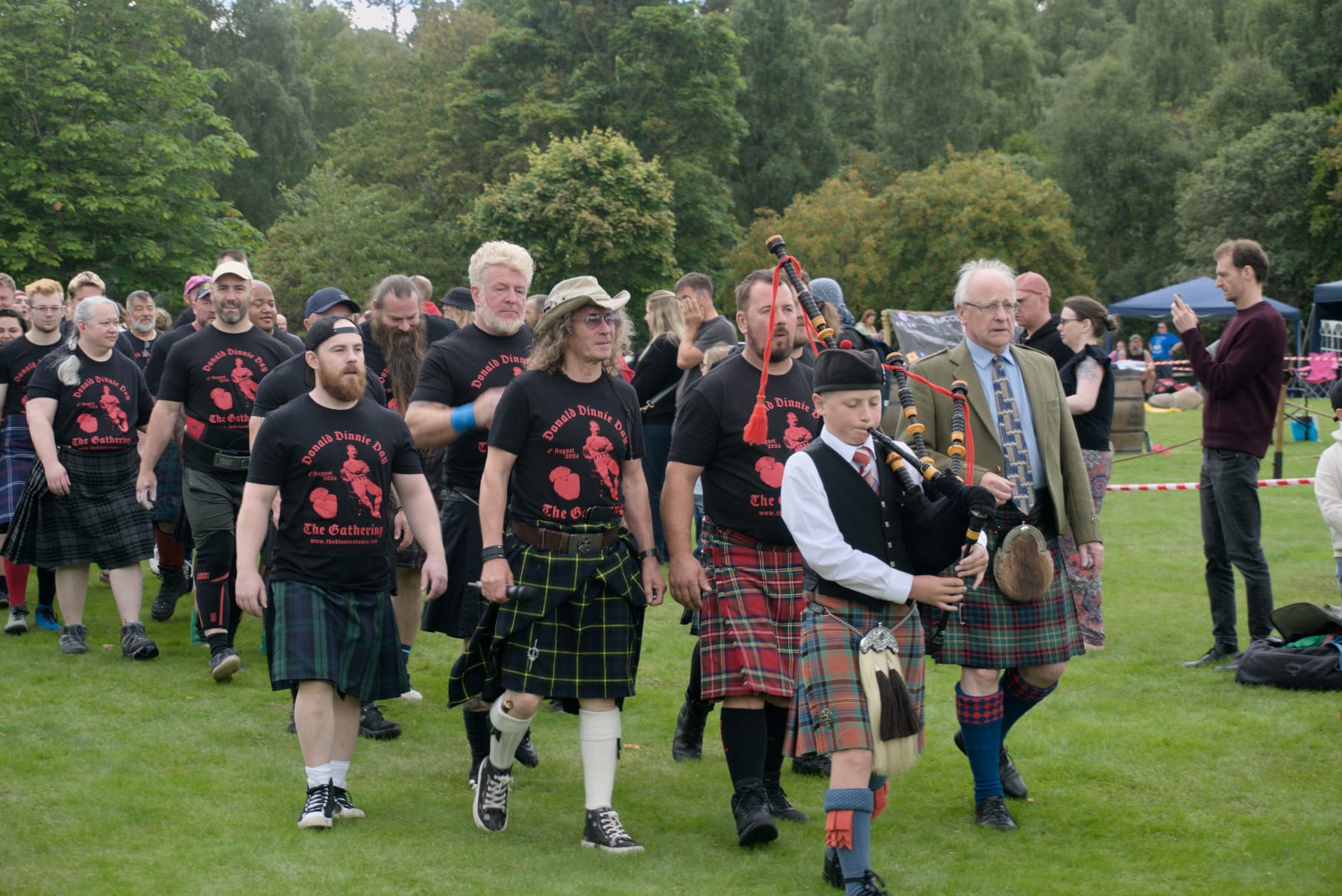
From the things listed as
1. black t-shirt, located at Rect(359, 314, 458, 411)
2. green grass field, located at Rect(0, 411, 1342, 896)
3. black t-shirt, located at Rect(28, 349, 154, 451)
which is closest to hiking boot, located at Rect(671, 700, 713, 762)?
green grass field, located at Rect(0, 411, 1342, 896)

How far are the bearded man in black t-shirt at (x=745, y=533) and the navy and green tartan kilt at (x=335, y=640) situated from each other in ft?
3.62

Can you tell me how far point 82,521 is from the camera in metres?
7.59

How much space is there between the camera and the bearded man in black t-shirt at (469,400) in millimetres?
5316

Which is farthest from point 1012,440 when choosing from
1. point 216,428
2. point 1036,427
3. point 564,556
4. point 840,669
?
point 216,428

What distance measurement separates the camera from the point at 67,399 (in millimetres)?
7582

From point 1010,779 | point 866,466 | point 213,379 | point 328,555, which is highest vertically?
point 213,379

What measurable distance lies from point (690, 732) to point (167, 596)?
456 cm

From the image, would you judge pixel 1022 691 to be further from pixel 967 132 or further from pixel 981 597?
pixel 967 132

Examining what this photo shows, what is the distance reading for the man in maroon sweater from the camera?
22.2ft

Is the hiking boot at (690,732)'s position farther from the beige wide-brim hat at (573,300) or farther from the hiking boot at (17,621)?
the hiking boot at (17,621)

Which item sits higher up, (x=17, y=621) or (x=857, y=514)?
(x=857, y=514)

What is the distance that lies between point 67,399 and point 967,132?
44262 mm

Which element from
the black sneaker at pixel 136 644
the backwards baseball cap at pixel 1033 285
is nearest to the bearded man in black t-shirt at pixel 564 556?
the backwards baseball cap at pixel 1033 285

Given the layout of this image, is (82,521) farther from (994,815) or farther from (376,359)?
(994,815)
